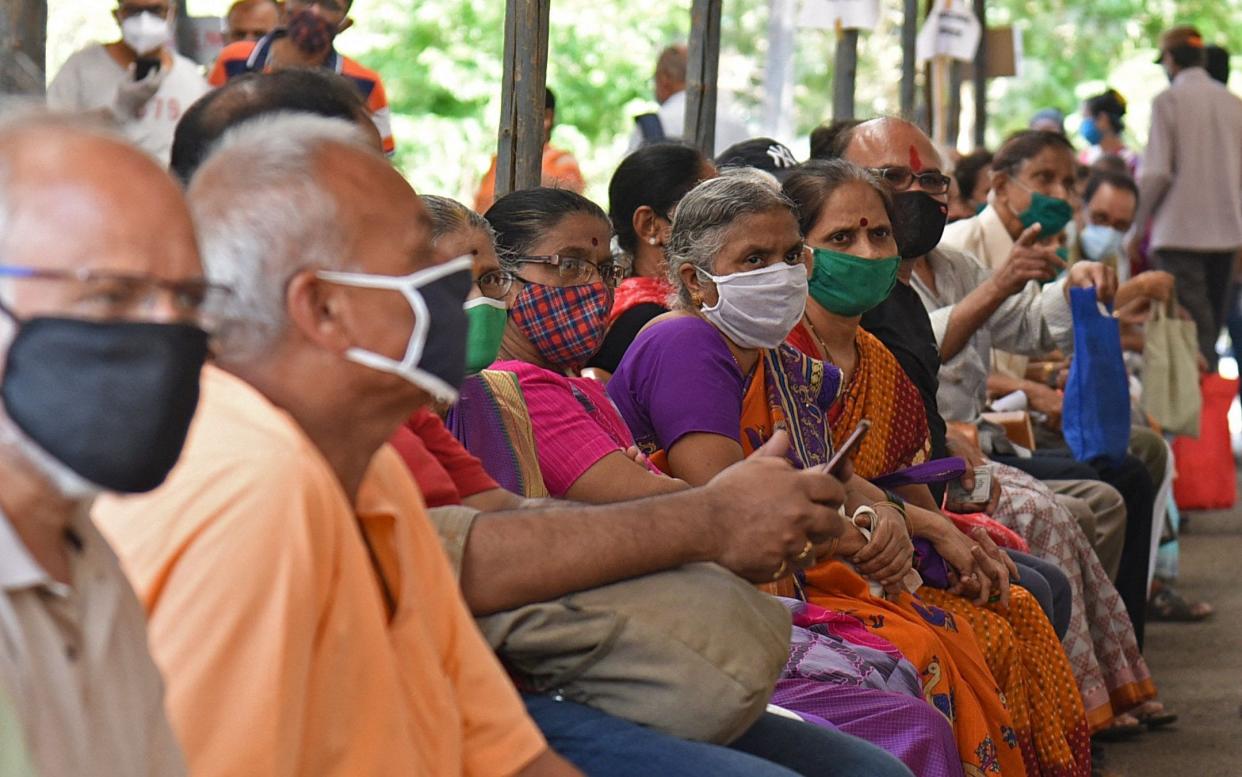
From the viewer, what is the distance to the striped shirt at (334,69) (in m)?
5.19

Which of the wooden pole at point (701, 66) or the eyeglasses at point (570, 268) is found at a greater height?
the wooden pole at point (701, 66)

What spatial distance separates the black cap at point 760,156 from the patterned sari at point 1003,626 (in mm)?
1045

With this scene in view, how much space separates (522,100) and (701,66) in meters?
1.78

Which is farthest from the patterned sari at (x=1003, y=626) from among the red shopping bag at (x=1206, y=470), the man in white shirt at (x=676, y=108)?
the red shopping bag at (x=1206, y=470)

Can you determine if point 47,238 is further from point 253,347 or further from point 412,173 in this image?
point 412,173

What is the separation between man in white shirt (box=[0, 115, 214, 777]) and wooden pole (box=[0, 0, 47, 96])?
1579mm

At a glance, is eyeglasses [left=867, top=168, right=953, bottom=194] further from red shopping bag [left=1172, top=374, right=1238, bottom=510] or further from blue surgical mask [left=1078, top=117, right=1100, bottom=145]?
blue surgical mask [left=1078, top=117, right=1100, bottom=145]

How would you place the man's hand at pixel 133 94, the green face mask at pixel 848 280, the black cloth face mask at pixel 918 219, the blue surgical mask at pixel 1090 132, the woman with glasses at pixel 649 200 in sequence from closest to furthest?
1. the green face mask at pixel 848 280
2. the woman with glasses at pixel 649 200
3. the black cloth face mask at pixel 918 219
4. the man's hand at pixel 133 94
5. the blue surgical mask at pixel 1090 132

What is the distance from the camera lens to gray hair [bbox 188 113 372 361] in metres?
1.88

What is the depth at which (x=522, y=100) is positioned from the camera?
4.61 metres

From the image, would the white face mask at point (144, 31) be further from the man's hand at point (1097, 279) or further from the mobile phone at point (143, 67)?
the man's hand at point (1097, 279)

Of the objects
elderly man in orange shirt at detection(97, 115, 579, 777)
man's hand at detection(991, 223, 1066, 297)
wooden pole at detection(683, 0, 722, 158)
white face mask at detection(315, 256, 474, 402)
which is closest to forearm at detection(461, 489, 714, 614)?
elderly man in orange shirt at detection(97, 115, 579, 777)

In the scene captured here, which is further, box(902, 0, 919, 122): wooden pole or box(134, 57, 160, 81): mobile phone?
box(902, 0, 919, 122): wooden pole

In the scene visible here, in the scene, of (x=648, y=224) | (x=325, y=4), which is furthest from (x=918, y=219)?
(x=325, y=4)
